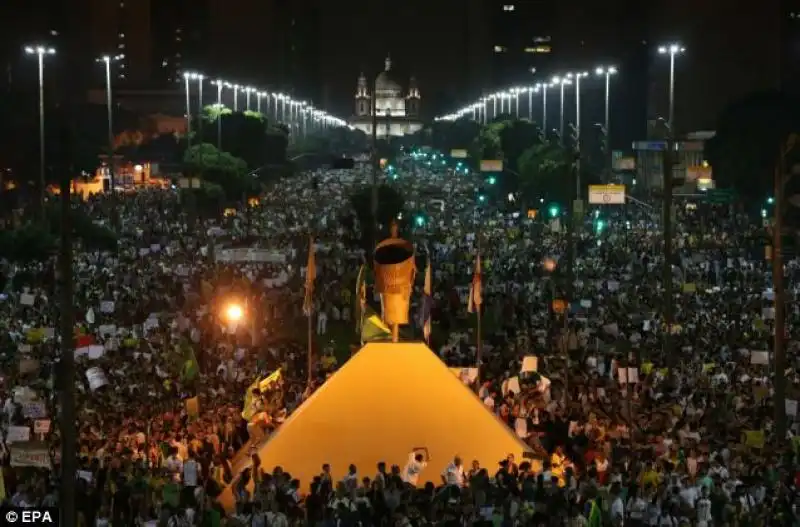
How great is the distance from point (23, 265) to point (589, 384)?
22592mm

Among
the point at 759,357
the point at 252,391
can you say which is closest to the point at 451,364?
the point at 759,357

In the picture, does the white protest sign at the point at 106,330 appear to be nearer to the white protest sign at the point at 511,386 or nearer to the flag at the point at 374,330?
the white protest sign at the point at 511,386

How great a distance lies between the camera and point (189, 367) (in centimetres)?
3122

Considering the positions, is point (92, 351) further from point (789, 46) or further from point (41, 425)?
point (789, 46)

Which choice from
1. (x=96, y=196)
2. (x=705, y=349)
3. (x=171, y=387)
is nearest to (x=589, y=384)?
(x=705, y=349)

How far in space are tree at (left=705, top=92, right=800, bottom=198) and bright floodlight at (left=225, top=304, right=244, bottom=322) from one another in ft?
145

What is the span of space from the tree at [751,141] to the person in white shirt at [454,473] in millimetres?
56695

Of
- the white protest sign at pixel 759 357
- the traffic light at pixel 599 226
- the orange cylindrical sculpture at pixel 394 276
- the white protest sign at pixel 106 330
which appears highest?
the traffic light at pixel 599 226

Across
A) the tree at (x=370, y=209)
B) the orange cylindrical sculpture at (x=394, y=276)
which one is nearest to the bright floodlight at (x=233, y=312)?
the orange cylindrical sculpture at (x=394, y=276)

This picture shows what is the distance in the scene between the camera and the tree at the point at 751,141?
77875mm

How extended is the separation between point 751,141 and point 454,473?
197 ft

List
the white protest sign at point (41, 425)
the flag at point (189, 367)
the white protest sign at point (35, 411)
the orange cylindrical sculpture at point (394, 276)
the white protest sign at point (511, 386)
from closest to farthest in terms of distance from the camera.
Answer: the white protest sign at point (41, 425) < the white protest sign at point (35, 411) < the orange cylindrical sculpture at point (394, 276) < the white protest sign at point (511, 386) < the flag at point (189, 367)

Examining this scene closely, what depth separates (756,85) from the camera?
105812 millimetres

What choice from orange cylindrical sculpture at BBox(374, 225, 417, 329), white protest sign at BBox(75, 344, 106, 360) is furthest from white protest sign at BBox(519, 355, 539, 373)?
white protest sign at BBox(75, 344, 106, 360)
